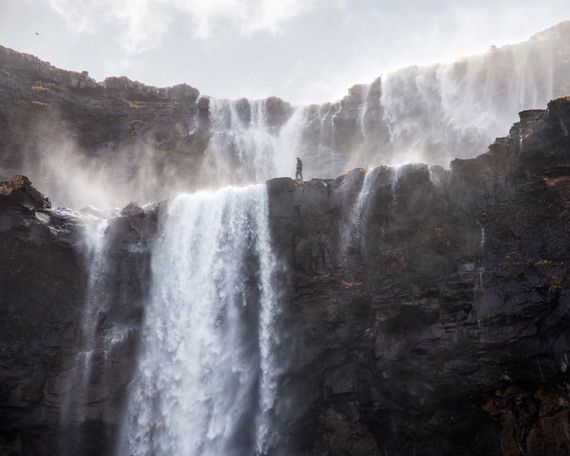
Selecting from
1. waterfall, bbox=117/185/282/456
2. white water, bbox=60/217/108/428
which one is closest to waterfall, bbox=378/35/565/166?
waterfall, bbox=117/185/282/456

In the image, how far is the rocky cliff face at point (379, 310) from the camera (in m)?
16.8

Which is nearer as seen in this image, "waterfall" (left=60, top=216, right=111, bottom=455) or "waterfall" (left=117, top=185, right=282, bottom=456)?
"waterfall" (left=60, top=216, right=111, bottom=455)

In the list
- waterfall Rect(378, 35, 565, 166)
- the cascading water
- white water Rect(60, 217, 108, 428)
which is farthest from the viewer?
the cascading water

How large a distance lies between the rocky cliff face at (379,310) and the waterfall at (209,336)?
3.00 feet

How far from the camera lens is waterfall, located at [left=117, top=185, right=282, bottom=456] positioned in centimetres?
1950

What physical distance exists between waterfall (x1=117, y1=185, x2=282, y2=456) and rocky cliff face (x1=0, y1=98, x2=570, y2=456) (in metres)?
0.92

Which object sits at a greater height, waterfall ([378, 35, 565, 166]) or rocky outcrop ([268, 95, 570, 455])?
waterfall ([378, 35, 565, 166])

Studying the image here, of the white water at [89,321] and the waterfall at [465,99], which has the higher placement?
the waterfall at [465,99]

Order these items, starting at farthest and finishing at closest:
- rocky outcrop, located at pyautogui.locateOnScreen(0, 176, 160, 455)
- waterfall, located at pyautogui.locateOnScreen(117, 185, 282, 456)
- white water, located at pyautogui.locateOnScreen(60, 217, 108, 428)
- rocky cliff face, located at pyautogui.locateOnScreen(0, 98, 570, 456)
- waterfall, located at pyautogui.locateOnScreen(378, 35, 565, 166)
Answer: waterfall, located at pyautogui.locateOnScreen(378, 35, 565, 166), waterfall, located at pyautogui.locateOnScreen(117, 185, 282, 456), white water, located at pyautogui.locateOnScreen(60, 217, 108, 428), rocky outcrop, located at pyautogui.locateOnScreen(0, 176, 160, 455), rocky cliff face, located at pyautogui.locateOnScreen(0, 98, 570, 456)

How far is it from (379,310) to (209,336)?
8620 mm

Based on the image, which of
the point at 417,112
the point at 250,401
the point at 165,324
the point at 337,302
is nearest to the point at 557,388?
the point at 337,302

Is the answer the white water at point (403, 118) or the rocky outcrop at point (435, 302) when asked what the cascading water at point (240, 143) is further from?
the rocky outcrop at point (435, 302)

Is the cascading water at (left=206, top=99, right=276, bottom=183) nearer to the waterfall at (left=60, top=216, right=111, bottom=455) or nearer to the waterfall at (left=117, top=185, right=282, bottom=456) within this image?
the waterfall at (left=117, top=185, right=282, bottom=456)

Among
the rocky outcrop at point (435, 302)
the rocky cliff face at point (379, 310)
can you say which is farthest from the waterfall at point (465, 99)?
the rocky outcrop at point (435, 302)
